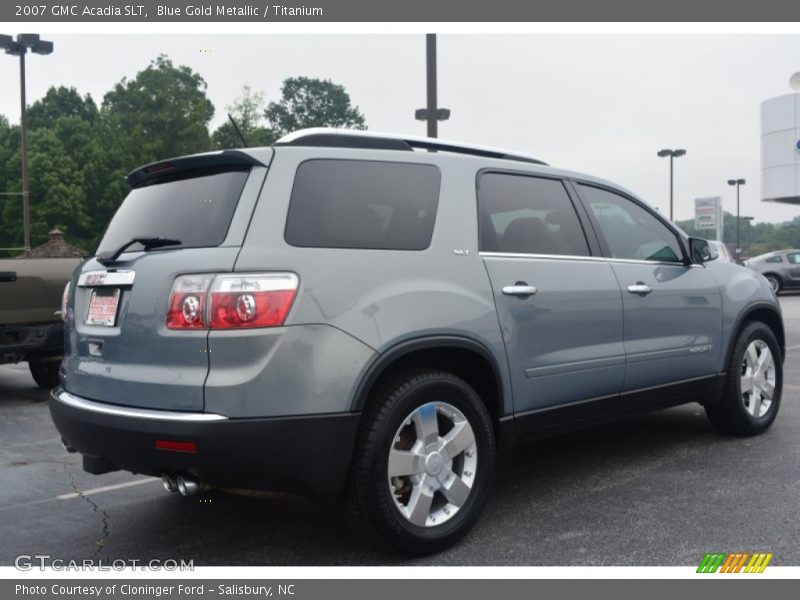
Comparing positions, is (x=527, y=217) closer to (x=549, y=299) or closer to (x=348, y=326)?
(x=549, y=299)

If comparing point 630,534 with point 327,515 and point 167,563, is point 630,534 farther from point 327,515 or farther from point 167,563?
point 167,563

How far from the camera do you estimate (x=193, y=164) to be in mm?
3725

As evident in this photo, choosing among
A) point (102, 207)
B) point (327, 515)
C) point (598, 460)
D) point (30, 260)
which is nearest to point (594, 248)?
point (598, 460)

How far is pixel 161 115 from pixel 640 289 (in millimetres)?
61229

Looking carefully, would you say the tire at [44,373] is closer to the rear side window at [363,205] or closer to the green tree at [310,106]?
the rear side window at [363,205]

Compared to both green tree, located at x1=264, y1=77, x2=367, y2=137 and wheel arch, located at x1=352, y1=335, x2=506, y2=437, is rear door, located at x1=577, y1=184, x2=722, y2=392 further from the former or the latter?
green tree, located at x1=264, y1=77, x2=367, y2=137

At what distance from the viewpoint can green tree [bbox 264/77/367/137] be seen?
91.4 m

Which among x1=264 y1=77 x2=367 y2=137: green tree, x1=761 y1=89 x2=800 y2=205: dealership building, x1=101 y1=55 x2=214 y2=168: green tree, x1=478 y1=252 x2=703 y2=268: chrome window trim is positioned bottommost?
x1=478 y1=252 x2=703 y2=268: chrome window trim

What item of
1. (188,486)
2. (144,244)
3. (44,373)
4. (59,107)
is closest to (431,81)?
(44,373)

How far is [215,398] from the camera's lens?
3.17 m

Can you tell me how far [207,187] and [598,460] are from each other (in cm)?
299

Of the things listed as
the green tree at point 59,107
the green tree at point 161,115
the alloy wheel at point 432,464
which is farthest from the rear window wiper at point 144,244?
the green tree at point 59,107

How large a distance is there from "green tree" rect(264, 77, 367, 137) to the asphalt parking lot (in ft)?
288

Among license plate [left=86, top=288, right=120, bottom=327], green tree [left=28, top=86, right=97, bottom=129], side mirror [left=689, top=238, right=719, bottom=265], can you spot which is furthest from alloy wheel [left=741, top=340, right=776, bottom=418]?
green tree [left=28, top=86, right=97, bottom=129]
